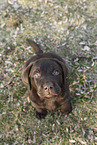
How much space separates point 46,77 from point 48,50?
71.1 inches

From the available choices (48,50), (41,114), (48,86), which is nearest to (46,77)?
(48,86)

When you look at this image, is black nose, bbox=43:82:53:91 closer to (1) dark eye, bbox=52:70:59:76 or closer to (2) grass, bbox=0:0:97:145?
(1) dark eye, bbox=52:70:59:76

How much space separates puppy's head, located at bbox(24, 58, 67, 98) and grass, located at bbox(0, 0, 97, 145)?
99cm

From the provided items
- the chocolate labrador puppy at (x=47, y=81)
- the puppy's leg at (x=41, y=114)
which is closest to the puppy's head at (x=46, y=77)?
the chocolate labrador puppy at (x=47, y=81)

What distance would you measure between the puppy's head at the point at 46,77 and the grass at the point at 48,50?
99cm

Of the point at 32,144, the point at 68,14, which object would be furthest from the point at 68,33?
the point at 32,144

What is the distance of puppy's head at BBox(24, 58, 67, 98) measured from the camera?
7.25ft

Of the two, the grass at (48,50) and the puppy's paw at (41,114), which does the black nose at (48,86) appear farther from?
the grass at (48,50)

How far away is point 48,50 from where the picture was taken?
396 centimetres

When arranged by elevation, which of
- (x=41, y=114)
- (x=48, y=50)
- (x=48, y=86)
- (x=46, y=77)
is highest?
(x=48, y=50)

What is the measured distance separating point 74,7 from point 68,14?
1.11 feet

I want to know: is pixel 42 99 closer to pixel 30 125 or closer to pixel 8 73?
pixel 30 125

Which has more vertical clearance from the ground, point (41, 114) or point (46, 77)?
point (46, 77)

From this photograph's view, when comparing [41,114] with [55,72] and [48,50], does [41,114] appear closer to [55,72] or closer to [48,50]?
[55,72]
